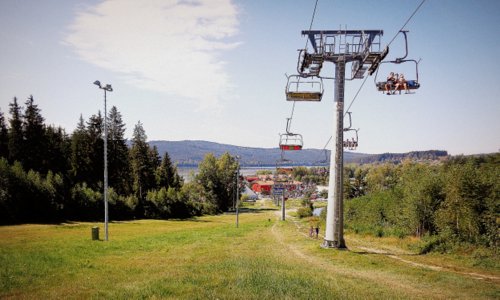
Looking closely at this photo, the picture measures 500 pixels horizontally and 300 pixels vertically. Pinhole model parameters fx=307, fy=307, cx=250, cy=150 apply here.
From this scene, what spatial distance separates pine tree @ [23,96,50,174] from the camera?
6500 centimetres

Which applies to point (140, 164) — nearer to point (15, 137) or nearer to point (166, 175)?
point (166, 175)

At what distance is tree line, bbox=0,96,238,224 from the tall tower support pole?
157 ft

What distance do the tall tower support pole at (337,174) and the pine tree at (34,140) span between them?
66.6 metres

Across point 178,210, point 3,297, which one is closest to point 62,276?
point 3,297

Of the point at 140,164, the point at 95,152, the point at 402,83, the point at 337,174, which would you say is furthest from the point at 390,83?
the point at 140,164

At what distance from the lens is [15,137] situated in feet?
208

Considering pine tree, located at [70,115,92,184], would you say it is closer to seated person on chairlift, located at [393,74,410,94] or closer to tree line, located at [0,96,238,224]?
tree line, located at [0,96,238,224]

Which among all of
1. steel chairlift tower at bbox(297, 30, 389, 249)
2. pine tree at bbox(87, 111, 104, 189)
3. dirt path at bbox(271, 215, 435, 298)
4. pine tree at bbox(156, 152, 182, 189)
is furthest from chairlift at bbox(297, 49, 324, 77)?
pine tree at bbox(156, 152, 182, 189)

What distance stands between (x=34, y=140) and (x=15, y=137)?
3.33 m

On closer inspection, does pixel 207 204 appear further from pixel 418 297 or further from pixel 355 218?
pixel 418 297

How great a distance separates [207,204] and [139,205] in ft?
88.9

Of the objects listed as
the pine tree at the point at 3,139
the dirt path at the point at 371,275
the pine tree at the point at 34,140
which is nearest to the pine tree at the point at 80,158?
the pine tree at the point at 34,140

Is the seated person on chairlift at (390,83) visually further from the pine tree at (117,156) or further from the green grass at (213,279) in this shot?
the pine tree at (117,156)

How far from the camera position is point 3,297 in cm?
1163
